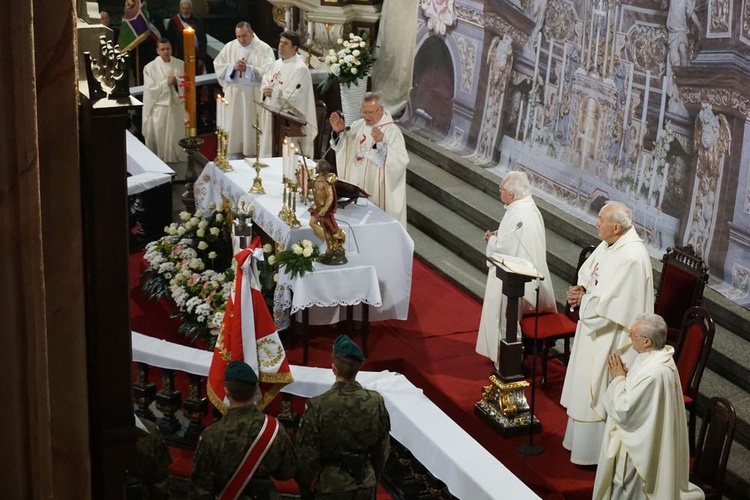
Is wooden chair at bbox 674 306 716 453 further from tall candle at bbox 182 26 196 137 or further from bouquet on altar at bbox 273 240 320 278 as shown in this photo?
tall candle at bbox 182 26 196 137

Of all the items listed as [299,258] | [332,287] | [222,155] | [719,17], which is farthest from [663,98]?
[222,155]

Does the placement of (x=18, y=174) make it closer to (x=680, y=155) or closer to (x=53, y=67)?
(x=53, y=67)

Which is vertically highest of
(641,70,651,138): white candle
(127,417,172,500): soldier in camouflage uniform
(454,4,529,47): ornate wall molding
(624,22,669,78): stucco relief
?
(624,22,669,78): stucco relief

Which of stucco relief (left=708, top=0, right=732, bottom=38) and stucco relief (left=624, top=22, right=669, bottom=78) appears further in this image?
stucco relief (left=624, top=22, right=669, bottom=78)

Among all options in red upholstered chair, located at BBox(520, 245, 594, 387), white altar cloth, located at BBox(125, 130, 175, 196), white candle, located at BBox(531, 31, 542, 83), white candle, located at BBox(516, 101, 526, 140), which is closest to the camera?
red upholstered chair, located at BBox(520, 245, 594, 387)

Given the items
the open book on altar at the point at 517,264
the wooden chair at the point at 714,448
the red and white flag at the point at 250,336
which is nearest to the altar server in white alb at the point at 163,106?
the red and white flag at the point at 250,336

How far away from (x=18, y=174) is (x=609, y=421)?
5.07 meters

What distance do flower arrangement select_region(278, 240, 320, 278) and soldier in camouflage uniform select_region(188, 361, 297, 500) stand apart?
315cm

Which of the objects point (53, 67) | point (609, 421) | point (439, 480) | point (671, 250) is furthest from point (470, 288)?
point (53, 67)

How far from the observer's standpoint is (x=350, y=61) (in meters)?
12.1

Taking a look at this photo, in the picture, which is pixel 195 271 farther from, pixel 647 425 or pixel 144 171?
pixel 647 425

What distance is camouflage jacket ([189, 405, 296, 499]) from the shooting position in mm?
5074

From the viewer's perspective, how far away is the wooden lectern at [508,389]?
762cm

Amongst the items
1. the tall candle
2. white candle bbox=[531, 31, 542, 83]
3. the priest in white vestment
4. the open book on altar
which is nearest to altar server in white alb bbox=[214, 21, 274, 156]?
the tall candle
